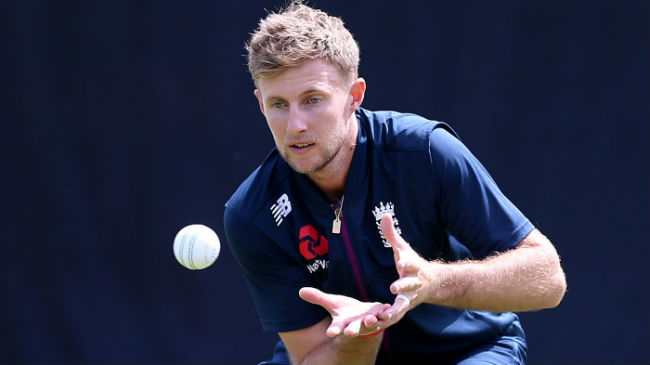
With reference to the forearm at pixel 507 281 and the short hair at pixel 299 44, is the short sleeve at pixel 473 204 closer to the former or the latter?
the forearm at pixel 507 281

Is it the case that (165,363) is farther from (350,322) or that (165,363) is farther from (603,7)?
(603,7)

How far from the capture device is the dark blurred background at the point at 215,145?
15.9ft

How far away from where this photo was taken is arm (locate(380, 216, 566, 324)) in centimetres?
270

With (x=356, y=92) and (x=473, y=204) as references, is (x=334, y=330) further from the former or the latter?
(x=356, y=92)

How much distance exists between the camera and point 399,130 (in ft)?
10.3

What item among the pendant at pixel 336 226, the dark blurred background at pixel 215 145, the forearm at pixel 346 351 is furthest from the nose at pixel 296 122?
the dark blurred background at pixel 215 145

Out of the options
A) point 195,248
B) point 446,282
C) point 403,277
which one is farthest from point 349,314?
point 195,248

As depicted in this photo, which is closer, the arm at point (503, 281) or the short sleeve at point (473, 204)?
the arm at point (503, 281)

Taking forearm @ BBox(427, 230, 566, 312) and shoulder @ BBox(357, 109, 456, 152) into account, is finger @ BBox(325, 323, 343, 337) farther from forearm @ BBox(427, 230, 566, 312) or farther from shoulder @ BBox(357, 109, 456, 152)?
shoulder @ BBox(357, 109, 456, 152)

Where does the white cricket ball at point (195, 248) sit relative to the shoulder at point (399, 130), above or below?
below

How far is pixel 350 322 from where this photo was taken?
253 cm

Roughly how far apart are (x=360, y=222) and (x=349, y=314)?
592mm

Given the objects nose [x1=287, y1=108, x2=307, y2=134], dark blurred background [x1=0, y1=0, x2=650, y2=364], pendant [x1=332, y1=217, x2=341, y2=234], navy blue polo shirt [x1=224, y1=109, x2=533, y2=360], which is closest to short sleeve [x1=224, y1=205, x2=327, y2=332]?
navy blue polo shirt [x1=224, y1=109, x2=533, y2=360]

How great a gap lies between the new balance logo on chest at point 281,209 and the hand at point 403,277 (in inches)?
31.8
